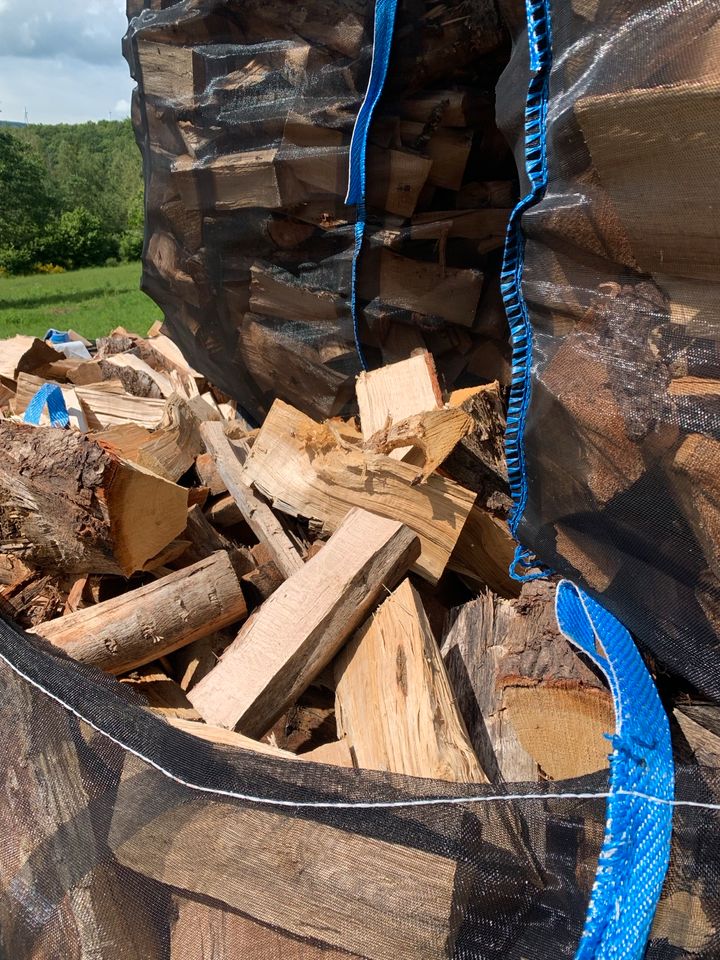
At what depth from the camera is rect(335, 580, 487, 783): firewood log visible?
1.54 metres

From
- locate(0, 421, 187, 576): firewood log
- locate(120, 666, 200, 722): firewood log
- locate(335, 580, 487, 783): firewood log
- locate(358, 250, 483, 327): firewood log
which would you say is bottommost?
locate(120, 666, 200, 722): firewood log

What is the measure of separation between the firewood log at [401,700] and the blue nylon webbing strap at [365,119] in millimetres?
1082

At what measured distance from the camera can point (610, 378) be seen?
4.63 feet

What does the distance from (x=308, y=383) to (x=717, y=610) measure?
5.55ft

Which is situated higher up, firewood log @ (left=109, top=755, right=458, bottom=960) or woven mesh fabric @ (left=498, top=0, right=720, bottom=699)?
woven mesh fabric @ (left=498, top=0, right=720, bottom=699)

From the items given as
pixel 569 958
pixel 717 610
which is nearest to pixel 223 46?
pixel 717 610

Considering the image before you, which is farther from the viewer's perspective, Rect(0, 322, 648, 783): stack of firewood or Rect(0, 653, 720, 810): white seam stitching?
Rect(0, 322, 648, 783): stack of firewood

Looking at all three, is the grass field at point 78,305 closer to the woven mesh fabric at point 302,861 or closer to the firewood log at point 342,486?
the firewood log at point 342,486

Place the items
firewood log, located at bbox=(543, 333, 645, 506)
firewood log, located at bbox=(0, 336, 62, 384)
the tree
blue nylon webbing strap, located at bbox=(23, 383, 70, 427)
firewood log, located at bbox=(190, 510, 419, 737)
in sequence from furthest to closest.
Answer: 1. the tree
2. firewood log, located at bbox=(0, 336, 62, 384)
3. blue nylon webbing strap, located at bbox=(23, 383, 70, 427)
4. firewood log, located at bbox=(190, 510, 419, 737)
5. firewood log, located at bbox=(543, 333, 645, 506)

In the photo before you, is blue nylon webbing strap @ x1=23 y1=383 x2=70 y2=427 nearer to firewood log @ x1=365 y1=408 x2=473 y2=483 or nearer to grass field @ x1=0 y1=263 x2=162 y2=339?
firewood log @ x1=365 y1=408 x2=473 y2=483

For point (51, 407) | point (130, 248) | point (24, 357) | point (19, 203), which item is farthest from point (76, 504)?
point (130, 248)

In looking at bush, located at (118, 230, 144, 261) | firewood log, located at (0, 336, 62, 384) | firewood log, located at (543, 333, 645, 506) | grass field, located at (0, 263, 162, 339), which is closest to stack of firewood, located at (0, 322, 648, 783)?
firewood log, located at (543, 333, 645, 506)

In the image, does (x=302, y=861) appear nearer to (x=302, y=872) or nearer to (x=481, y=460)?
(x=302, y=872)

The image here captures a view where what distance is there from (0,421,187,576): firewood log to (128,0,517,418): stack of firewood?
0.88 metres
